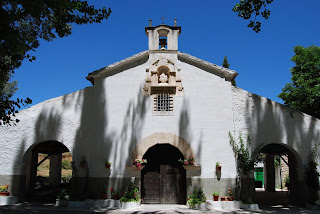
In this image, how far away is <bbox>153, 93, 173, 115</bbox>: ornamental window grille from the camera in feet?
43.3

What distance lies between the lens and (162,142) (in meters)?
12.8

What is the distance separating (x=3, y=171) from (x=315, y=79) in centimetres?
1763

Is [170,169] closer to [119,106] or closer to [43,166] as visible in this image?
[119,106]

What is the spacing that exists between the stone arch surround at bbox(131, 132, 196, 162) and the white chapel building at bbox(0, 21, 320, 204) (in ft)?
0.14

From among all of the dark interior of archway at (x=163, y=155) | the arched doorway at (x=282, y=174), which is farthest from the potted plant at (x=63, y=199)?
the arched doorway at (x=282, y=174)

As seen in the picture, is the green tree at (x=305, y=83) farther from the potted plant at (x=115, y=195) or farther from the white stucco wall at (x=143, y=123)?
the potted plant at (x=115, y=195)

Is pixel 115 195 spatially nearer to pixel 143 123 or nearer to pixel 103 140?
pixel 103 140

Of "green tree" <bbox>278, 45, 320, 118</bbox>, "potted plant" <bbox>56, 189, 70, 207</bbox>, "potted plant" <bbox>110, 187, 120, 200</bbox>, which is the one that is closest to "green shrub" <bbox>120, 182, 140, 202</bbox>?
"potted plant" <bbox>110, 187, 120, 200</bbox>

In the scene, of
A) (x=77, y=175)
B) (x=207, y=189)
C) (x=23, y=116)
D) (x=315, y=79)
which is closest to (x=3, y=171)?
(x=23, y=116)

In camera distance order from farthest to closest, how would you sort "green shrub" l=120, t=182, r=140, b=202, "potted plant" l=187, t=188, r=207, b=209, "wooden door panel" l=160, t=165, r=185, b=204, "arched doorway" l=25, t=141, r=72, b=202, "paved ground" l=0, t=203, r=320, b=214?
"arched doorway" l=25, t=141, r=72, b=202 → "wooden door panel" l=160, t=165, r=185, b=204 → "green shrub" l=120, t=182, r=140, b=202 → "potted plant" l=187, t=188, r=207, b=209 → "paved ground" l=0, t=203, r=320, b=214

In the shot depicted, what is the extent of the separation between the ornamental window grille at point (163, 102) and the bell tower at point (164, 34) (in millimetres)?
2369

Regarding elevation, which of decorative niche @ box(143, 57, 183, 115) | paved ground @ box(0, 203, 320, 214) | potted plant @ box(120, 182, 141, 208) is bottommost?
paved ground @ box(0, 203, 320, 214)

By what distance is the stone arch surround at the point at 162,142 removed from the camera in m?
12.7

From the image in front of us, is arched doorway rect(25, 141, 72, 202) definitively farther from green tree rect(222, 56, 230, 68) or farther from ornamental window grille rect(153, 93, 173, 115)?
green tree rect(222, 56, 230, 68)
